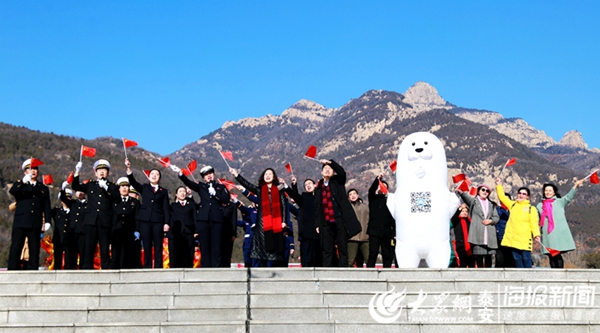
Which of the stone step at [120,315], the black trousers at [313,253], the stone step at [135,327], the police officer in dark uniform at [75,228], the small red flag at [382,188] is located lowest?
the stone step at [135,327]

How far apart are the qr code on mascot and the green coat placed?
2.43m

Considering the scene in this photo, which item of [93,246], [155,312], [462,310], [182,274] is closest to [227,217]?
[93,246]

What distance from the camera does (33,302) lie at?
32.0 ft

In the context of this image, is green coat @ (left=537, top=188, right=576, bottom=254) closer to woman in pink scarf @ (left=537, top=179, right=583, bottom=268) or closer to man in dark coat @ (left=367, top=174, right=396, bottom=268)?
woman in pink scarf @ (left=537, top=179, right=583, bottom=268)

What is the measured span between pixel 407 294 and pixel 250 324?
2.22 m

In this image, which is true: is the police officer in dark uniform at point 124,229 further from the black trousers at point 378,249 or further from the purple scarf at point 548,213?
the purple scarf at point 548,213

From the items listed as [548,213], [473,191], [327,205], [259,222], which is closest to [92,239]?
[259,222]

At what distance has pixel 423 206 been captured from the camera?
11.2 meters

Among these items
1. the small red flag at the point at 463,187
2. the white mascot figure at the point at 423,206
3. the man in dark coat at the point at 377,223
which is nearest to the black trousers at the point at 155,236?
the man in dark coat at the point at 377,223

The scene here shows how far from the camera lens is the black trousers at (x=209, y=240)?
489 inches

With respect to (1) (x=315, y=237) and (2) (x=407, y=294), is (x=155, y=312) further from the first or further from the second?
(1) (x=315, y=237)

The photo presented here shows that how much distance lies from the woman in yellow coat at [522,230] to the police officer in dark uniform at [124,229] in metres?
6.46

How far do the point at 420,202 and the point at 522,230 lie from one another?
207cm

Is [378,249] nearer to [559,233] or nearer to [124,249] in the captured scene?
[559,233]
